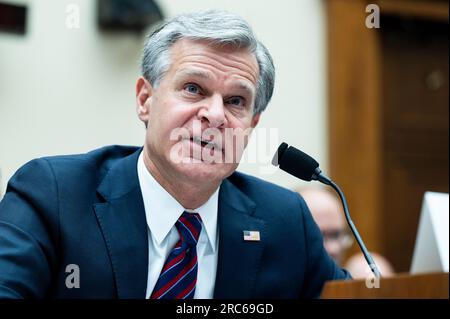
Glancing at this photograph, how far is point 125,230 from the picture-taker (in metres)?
1.68

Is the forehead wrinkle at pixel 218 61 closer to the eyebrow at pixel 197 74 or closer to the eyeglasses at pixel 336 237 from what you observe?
the eyebrow at pixel 197 74

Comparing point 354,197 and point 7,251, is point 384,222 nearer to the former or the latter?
point 354,197

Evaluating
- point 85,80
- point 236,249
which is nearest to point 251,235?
point 236,249

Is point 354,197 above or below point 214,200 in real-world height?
below

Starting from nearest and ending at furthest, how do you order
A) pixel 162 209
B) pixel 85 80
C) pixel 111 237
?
pixel 111 237 < pixel 162 209 < pixel 85 80

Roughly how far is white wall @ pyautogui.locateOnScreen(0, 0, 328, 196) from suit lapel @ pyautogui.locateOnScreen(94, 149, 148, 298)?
1.00 metres

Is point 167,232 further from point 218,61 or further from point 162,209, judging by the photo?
point 218,61

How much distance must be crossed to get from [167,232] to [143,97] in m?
0.37

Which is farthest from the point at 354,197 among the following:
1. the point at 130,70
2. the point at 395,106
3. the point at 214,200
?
the point at 214,200

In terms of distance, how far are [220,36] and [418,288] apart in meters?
0.72

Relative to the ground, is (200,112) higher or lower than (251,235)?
higher

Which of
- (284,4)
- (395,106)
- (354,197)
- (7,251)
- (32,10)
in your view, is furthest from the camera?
(395,106)

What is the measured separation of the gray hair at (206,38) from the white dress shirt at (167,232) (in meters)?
0.25
